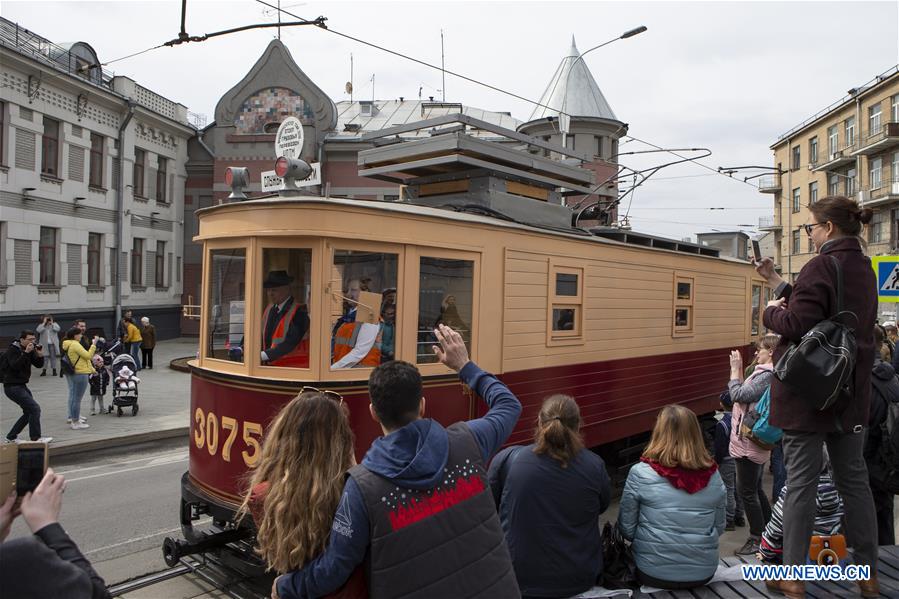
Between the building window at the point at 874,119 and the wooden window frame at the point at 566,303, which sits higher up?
the building window at the point at 874,119

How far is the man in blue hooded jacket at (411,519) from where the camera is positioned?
80.8 inches

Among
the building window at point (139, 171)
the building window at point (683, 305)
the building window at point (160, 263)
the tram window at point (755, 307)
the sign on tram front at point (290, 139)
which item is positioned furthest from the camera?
the building window at point (160, 263)

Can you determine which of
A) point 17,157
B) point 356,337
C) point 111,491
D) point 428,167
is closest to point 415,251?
point 356,337

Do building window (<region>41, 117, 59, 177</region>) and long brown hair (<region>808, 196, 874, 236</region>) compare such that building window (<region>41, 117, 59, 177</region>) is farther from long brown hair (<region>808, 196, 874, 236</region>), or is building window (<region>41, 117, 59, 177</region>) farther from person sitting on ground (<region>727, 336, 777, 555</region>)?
long brown hair (<region>808, 196, 874, 236</region>)

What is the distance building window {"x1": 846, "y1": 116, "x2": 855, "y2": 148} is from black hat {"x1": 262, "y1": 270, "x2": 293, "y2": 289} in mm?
43644

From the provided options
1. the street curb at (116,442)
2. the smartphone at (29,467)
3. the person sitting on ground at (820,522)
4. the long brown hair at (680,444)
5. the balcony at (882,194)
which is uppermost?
the balcony at (882,194)

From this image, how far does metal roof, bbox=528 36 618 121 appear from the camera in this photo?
118ft

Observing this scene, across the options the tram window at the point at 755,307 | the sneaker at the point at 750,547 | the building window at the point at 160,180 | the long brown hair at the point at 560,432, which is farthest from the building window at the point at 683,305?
the building window at the point at 160,180

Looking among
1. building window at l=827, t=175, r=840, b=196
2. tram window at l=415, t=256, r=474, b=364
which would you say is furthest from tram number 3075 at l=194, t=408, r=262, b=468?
building window at l=827, t=175, r=840, b=196

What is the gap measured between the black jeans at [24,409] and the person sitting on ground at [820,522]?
9.89 m

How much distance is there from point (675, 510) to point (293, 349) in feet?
8.83

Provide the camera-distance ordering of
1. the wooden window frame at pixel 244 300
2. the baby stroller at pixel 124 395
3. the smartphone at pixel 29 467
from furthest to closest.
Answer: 1. the baby stroller at pixel 124 395
2. the wooden window frame at pixel 244 300
3. the smartphone at pixel 29 467

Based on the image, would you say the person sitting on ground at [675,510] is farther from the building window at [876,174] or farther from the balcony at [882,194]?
the building window at [876,174]

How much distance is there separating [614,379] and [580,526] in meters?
3.85
